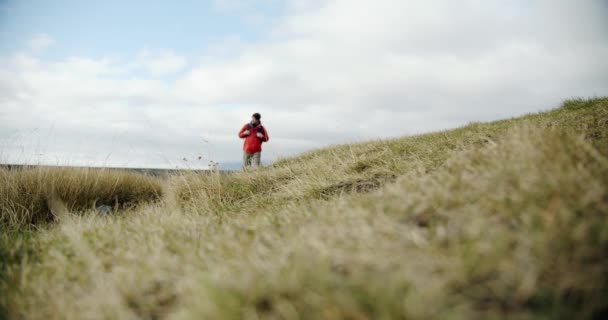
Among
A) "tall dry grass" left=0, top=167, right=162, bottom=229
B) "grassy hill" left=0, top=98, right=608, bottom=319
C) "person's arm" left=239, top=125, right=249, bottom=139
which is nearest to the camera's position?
"grassy hill" left=0, top=98, right=608, bottom=319

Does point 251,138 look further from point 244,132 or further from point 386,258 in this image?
point 386,258

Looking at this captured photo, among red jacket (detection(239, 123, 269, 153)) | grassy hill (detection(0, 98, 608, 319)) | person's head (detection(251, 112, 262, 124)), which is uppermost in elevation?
person's head (detection(251, 112, 262, 124))

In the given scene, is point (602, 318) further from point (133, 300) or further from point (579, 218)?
point (133, 300)

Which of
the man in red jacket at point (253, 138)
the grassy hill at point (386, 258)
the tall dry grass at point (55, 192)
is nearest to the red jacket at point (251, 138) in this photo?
the man in red jacket at point (253, 138)

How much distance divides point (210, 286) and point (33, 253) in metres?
2.40

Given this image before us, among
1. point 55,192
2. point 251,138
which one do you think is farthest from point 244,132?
point 55,192

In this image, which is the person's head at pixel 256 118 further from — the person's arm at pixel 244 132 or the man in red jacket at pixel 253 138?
the person's arm at pixel 244 132

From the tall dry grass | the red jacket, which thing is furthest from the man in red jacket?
the tall dry grass

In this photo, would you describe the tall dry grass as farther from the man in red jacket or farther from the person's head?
the person's head

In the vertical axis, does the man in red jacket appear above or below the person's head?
below

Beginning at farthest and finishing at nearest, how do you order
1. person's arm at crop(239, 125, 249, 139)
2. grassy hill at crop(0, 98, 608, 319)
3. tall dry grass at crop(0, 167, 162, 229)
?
1. person's arm at crop(239, 125, 249, 139)
2. tall dry grass at crop(0, 167, 162, 229)
3. grassy hill at crop(0, 98, 608, 319)

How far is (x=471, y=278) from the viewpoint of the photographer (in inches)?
52.1

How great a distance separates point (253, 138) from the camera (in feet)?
37.8

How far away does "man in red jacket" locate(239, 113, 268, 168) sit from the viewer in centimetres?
1138
